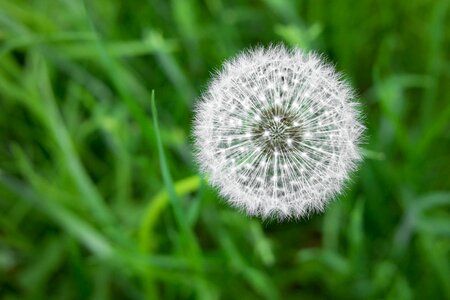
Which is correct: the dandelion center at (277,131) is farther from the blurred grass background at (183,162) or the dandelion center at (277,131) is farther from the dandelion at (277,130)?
the blurred grass background at (183,162)

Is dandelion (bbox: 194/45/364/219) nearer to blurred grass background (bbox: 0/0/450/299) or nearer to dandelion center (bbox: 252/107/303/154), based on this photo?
dandelion center (bbox: 252/107/303/154)

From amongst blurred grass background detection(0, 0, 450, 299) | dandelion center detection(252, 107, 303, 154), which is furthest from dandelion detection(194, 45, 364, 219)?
blurred grass background detection(0, 0, 450, 299)

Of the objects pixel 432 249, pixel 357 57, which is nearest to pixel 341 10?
pixel 357 57

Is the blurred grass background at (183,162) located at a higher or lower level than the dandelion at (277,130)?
higher

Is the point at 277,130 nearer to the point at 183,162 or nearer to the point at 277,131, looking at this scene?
the point at 277,131

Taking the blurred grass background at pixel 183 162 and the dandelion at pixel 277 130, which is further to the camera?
the blurred grass background at pixel 183 162

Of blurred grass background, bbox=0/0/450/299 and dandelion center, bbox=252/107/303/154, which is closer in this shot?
dandelion center, bbox=252/107/303/154

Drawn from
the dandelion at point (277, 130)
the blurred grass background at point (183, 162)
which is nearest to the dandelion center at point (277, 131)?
the dandelion at point (277, 130)
